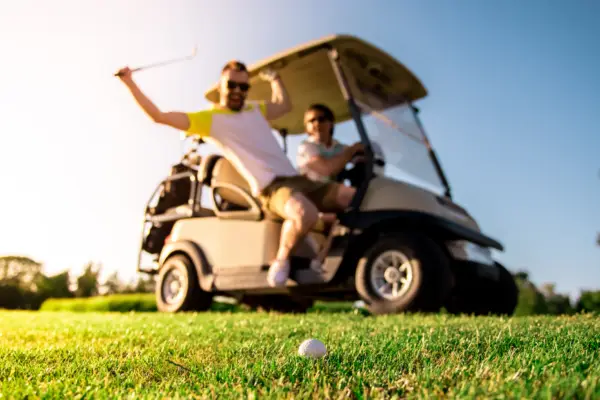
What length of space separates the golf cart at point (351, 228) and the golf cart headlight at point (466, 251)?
0.04 feet

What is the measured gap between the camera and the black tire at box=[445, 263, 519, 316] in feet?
18.6

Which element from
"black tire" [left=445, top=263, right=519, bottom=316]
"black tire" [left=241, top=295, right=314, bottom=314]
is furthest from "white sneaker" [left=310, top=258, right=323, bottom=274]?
"black tire" [left=241, top=295, right=314, bottom=314]

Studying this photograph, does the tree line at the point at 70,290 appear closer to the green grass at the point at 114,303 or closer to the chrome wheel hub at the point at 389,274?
the green grass at the point at 114,303

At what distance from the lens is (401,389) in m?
1.62

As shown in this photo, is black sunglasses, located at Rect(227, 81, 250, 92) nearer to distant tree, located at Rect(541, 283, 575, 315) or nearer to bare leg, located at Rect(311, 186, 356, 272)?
bare leg, located at Rect(311, 186, 356, 272)

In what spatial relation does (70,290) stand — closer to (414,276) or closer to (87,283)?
(87,283)

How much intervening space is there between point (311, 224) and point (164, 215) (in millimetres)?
2461

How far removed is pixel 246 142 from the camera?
5.37 m

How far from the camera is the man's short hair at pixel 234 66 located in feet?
18.1

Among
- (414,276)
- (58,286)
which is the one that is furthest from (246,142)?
(58,286)

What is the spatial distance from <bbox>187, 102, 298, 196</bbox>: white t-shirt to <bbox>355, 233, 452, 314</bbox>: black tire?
3.83 ft

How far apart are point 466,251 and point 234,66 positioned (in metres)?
2.65

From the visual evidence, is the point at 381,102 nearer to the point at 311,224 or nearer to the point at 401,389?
the point at 311,224

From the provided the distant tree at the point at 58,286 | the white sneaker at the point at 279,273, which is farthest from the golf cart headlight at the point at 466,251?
the distant tree at the point at 58,286
